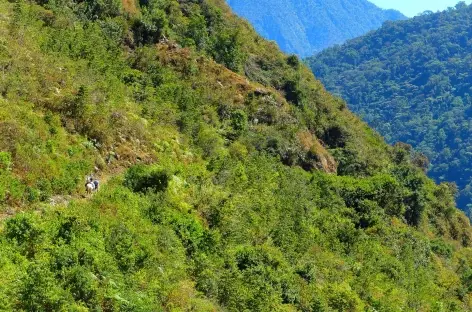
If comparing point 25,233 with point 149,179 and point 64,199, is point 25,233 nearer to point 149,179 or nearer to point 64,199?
point 64,199

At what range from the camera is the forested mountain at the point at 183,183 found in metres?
12.0

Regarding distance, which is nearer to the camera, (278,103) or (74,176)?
(74,176)

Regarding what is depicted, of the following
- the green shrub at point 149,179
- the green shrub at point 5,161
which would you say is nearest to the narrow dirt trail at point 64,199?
the green shrub at point 149,179

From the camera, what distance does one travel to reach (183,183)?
1984 cm

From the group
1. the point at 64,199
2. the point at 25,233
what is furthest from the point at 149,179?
the point at 25,233

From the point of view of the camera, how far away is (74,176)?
52.6 feet

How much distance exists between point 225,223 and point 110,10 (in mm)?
21209

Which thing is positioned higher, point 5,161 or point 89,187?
point 89,187

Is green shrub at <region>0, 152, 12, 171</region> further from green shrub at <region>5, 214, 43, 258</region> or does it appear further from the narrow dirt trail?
green shrub at <region>5, 214, 43, 258</region>

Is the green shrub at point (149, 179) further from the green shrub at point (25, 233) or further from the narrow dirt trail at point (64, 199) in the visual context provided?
the green shrub at point (25, 233)

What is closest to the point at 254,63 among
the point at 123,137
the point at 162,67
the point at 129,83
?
the point at 162,67

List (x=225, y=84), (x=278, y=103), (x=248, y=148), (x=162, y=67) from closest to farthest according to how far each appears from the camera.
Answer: (x=248, y=148)
(x=162, y=67)
(x=225, y=84)
(x=278, y=103)

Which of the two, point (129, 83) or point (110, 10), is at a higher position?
point (110, 10)

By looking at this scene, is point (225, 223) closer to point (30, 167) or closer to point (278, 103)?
point (30, 167)
